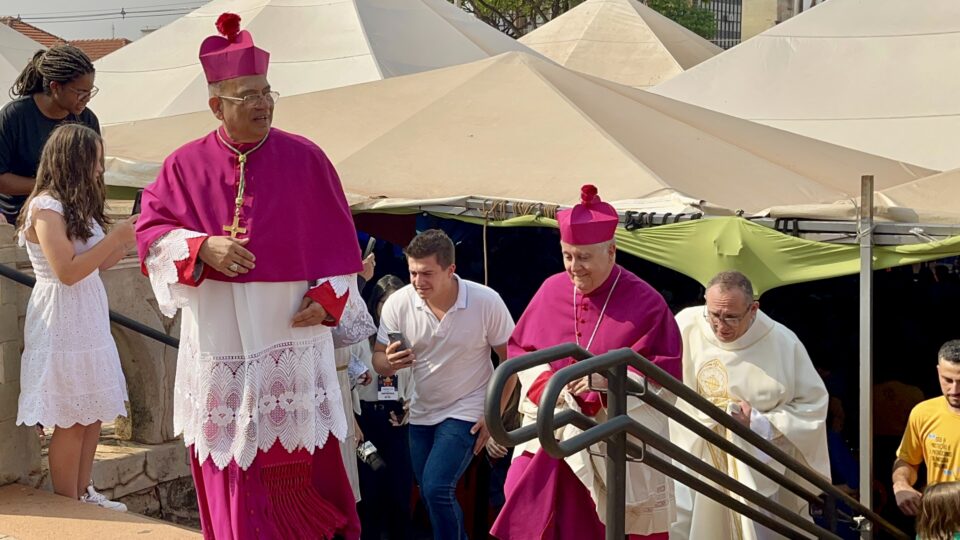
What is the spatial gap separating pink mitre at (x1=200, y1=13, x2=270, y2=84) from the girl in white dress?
1346 millimetres

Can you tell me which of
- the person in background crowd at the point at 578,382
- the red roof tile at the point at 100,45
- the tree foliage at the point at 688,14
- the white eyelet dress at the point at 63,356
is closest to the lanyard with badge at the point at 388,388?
the person in background crowd at the point at 578,382

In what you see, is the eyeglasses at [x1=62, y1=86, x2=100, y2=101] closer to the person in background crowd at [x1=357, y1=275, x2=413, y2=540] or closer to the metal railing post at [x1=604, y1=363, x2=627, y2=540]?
the person in background crowd at [x1=357, y1=275, x2=413, y2=540]

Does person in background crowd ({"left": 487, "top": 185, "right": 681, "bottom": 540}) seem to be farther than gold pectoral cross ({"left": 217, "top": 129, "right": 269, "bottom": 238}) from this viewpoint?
Yes

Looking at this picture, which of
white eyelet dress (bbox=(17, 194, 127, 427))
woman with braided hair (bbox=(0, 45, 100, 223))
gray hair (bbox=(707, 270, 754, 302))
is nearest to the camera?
white eyelet dress (bbox=(17, 194, 127, 427))

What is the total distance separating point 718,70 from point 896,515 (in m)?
6.59

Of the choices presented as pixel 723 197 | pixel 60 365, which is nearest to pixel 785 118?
pixel 723 197

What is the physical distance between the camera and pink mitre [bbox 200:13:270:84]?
3908 mm

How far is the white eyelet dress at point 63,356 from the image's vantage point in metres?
5.35

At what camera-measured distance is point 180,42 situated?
12.8m

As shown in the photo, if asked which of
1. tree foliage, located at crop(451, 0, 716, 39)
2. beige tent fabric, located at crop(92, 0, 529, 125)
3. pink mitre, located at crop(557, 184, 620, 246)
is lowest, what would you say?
pink mitre, located at crop(557, 184, 620, 246)

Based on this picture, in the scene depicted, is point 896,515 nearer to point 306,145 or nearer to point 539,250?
A: point 539,250

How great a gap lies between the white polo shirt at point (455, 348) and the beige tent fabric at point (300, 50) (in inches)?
236

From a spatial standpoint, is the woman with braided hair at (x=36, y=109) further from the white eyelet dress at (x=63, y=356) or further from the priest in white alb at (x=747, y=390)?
the priest in white alb at (x=747, y=390)

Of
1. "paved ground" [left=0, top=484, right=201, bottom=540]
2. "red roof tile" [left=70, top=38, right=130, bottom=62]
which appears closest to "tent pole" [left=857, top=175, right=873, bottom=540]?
"paved ground" [left=0, top=484, right=201, bottom=540]
